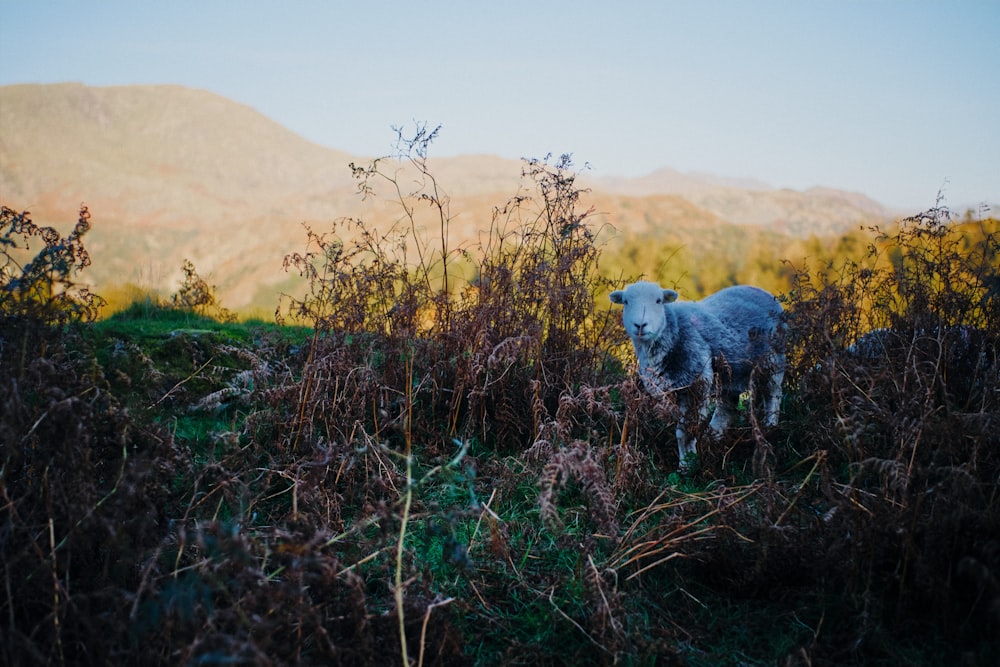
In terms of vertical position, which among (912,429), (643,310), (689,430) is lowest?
(689,430)

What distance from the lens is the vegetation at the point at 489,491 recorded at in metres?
2.67

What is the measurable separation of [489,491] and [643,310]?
1940mm

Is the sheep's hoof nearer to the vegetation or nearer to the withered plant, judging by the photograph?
the vegetation

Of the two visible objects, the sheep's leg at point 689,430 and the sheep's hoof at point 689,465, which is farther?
the sheep's hoof at point 689,465

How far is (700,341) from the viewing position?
5.45 meters

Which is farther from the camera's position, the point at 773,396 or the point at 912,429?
the point at 773,396

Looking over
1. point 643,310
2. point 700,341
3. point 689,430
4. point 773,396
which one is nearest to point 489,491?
point 689,430

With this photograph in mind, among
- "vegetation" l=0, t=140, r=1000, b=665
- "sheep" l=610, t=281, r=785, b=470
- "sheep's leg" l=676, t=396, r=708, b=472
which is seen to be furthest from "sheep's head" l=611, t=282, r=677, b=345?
"sheep's leg" l=676, t=396, r=708, b=472

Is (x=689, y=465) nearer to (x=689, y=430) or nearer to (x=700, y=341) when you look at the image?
(x=689, y=430)

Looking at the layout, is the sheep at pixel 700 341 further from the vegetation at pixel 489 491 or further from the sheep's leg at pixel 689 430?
the vegetation at pixel 489 491

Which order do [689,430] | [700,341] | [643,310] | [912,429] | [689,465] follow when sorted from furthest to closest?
1. [700,341]
2. [643,310]
3. [689,465]
4. [689,430]
5. [912,429]

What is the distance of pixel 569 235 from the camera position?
16.3ft

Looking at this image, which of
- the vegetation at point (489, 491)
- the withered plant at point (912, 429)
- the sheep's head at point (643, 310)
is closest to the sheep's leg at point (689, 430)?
the vegetation at point (489, 491)

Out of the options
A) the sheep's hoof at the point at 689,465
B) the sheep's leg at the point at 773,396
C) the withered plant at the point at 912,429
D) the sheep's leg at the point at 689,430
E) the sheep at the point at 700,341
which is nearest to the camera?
the withered plant at the point at 912,429
